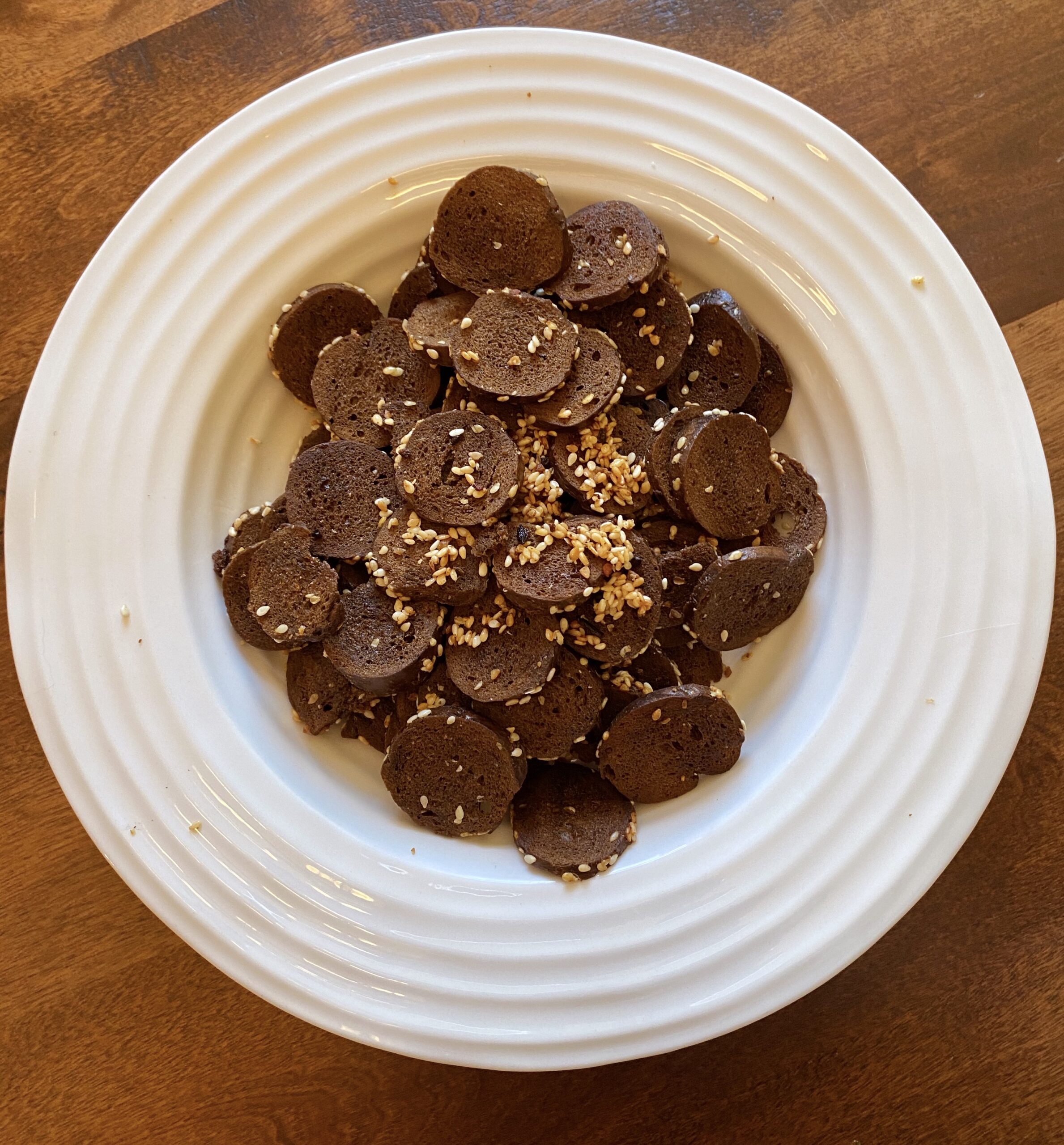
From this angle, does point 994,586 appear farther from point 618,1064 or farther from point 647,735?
point 618,1064

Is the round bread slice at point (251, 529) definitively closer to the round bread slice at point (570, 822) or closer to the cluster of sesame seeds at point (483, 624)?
the cluster of sesame seeds at point (483, 624)

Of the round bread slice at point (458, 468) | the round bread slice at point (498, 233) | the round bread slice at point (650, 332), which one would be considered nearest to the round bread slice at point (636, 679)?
the round bread slice at point (458, 468)

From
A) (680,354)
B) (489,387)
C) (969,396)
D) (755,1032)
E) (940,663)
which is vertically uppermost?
(489,387)

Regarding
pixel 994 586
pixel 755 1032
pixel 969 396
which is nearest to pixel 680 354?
pixel 969 396

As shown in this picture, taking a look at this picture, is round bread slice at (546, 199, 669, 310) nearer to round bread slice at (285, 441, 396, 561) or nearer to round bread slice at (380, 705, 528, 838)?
round bread slice at (285, 441, 396, 561)

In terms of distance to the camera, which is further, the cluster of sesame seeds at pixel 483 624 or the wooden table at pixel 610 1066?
the wooden table at pixel 610 1066

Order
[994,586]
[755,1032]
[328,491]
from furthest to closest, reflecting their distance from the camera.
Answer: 1. [755,1032]
2. [328,491]
3. [994,586]

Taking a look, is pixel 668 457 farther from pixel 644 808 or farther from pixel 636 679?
pixel 644 808
